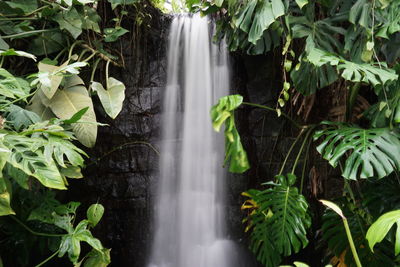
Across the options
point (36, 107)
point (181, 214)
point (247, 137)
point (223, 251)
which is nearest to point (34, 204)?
point (36, 107)

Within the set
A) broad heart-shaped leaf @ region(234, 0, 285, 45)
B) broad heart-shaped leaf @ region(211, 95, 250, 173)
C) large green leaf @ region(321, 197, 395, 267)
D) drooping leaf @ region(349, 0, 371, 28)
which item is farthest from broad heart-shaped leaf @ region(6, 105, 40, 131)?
drooping leaf @ region(349, 0, 371, 28)

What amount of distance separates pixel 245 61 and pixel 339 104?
3.20ft

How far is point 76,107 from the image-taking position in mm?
2555

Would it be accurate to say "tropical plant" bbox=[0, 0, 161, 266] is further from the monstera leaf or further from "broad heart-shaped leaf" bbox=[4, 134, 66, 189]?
the monstera leaf

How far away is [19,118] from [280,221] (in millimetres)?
1694

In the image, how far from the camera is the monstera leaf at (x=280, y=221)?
81.1 inches

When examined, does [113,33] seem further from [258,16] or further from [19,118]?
[258,16]

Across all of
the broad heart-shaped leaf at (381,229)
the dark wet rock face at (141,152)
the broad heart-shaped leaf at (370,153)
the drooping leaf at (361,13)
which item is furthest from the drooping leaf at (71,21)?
the broad heart-shaped leaf at (381,229)

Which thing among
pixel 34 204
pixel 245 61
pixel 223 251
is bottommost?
pixel 223 251

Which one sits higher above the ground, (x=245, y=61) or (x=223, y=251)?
(x=245, y=61)

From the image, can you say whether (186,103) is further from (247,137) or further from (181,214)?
(181,214)

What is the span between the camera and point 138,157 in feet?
11.4

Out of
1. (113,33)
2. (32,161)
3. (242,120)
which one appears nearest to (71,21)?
(113,33)

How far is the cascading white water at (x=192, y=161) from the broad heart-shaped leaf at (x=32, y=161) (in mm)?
1762
